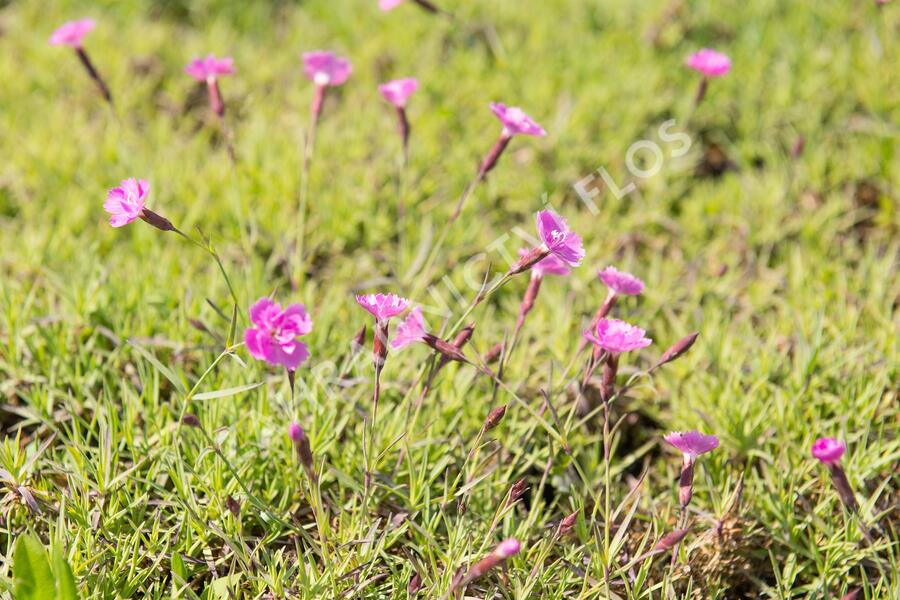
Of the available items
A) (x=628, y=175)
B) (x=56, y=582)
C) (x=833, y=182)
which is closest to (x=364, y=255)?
(x=628, y=175)

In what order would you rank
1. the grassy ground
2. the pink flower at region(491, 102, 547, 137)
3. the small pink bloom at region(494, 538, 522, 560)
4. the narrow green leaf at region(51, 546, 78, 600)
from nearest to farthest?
the small pink bloom at region(494, 538, 522, 560), the narrow green leaf at region(51, 546, 78, 600), the grassy ground, the pink flower at region(491, 102, 547, 137)

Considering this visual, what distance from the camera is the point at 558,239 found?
1.44 meters

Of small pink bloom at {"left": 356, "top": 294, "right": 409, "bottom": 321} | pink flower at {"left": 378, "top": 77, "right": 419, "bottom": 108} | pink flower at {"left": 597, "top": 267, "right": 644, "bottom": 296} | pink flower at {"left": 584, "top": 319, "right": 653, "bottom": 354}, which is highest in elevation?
pink flower at {"left": 378, "top": 77, "right": 419, "bottom": 108}

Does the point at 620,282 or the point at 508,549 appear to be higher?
the point at 620,282

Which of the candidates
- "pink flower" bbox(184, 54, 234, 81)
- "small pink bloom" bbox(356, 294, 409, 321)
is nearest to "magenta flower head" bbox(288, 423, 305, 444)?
"small pink bloom" bbox(356, 294, 409, 321)

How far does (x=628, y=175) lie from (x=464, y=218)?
Answer: 2.03 ft

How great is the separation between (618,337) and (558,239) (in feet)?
0.64

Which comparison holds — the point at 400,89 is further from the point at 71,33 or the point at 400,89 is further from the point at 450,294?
the point at 71,33

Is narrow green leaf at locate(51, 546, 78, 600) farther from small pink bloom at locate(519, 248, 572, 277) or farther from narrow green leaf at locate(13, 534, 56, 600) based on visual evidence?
small pink bloom at locate(519, 248, 572, 277)

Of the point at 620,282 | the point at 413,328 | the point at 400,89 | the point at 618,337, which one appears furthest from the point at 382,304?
the point at 400,89

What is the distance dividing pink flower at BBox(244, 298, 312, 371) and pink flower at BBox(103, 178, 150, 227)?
0.27 metres

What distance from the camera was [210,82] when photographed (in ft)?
6.81

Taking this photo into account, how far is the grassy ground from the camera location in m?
1.65

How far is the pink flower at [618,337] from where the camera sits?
144cm
